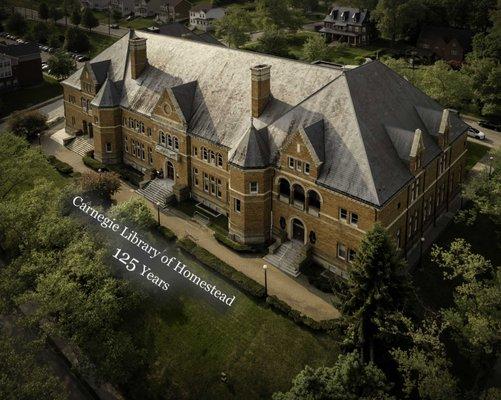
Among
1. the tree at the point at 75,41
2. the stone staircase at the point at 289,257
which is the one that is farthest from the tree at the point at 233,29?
the stone staircase at the point at 289,257

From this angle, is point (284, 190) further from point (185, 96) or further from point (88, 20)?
point (88, 20)

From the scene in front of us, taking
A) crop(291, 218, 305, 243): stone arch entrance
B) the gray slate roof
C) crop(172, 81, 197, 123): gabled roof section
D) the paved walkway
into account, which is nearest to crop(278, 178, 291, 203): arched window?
crop(291, 218, 305, 243): stone arch entrance

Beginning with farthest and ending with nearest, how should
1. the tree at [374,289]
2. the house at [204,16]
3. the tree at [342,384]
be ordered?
the house at [204,16] → the tree at [374,289] → the tree at [342,384]

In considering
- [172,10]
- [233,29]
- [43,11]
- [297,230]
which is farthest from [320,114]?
[172,10]

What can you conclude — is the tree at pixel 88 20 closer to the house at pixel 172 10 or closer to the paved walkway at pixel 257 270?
the house at pixel 172 10

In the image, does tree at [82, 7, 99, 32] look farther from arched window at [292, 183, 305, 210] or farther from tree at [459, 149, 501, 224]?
tree at [459, 149, 501, 224]

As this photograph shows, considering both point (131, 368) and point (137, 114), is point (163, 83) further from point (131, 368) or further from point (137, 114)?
point (131, 368)

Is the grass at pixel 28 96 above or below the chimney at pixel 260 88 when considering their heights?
below
